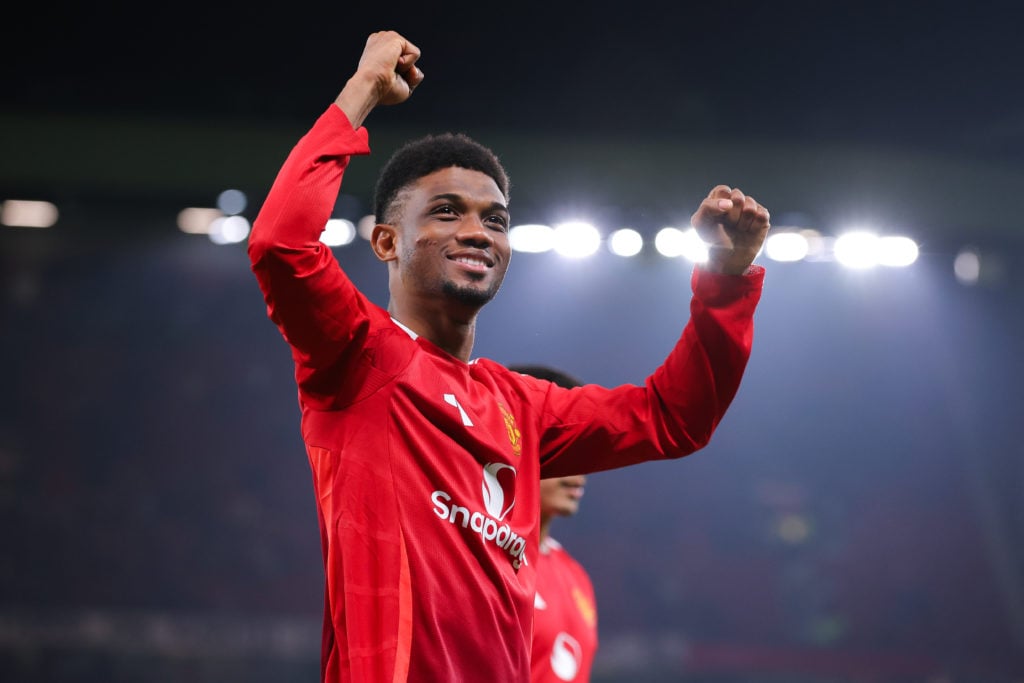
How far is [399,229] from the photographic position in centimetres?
146

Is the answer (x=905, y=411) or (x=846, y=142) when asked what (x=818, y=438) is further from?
(x=846, y=142)

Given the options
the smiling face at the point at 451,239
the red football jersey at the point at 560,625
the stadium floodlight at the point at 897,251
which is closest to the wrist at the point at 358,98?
the smiling face at the point at 451,239

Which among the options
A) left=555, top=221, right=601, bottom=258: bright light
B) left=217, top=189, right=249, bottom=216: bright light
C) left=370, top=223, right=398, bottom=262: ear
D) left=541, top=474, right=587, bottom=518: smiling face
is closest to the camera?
left=370, top=223, right=398, bottom=262: ear

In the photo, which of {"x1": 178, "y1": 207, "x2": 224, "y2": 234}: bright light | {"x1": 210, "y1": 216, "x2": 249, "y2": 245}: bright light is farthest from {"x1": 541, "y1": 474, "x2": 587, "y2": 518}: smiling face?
{"x1": 210, "y1": 216, "x2": 249, "y2": 245}: bright light

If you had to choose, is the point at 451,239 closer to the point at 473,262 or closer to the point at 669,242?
the point at 473,262

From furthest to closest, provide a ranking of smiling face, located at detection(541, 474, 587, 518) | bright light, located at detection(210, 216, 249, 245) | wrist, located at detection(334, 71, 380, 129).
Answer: bright light, located at detection(210, 216, 249, 245), smiling face, located at detection(541, 474, 587, 518), wrist, located at detection(334, 71, 380, 129)

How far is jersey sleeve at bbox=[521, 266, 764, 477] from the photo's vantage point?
144cm

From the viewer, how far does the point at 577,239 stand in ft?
20.1

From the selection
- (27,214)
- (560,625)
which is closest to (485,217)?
(560,625)

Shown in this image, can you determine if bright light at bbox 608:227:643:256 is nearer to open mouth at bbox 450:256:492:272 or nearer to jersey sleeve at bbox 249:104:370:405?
open mouth at bbox 450:256:492:272

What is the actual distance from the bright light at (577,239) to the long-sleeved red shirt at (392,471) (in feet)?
14.5

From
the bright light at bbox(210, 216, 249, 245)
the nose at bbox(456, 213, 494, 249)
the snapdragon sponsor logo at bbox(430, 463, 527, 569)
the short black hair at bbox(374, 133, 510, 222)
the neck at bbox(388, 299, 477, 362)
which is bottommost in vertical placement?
the snapdragon sponsor logo at bbox(430, 463, 527, 569)

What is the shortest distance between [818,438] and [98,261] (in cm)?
560

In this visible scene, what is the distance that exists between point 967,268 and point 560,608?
5665mm
